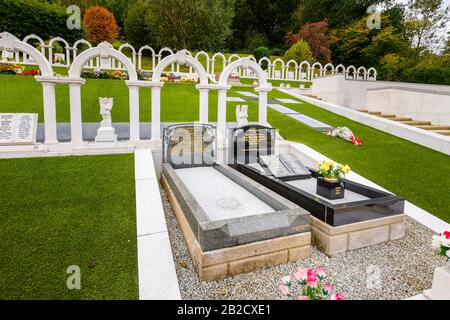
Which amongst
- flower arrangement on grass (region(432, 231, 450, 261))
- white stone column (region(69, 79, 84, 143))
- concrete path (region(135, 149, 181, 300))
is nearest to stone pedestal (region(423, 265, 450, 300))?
flower arrangement on grass (region(432, 231, 450, 261))

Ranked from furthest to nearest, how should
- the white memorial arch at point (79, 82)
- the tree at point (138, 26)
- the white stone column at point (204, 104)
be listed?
the tree at point (138, 26)
the white stone column at point (204, 104)
the white memorial arch at point (79, 82)

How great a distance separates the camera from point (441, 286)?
11.0 feet

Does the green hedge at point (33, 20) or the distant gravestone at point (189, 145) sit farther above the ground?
the green hedge at point (33, 20)

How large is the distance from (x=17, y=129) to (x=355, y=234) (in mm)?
7858

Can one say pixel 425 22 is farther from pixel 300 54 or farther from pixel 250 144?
pixel 250 144

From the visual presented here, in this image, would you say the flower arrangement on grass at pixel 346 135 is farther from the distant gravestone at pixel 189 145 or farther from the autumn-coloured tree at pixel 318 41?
the autumn-coloured tree at pixel 318 41

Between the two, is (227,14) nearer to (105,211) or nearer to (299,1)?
(299,1)

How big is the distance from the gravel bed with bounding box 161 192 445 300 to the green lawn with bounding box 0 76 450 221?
1.92m

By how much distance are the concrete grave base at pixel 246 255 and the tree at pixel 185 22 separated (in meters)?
28.1

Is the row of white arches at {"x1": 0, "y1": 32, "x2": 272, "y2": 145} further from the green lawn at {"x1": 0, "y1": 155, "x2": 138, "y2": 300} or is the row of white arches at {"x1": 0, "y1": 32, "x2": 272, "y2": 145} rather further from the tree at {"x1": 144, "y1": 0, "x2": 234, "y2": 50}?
the tree at {"x1": 144, "y1": 0, "x2": 234, "y2": 50}

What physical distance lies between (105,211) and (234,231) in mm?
2401

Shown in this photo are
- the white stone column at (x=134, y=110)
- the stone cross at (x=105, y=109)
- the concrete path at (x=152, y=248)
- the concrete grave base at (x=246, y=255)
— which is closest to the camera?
the concrete path at (x=152, y=248)

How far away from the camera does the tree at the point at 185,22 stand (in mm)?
28594

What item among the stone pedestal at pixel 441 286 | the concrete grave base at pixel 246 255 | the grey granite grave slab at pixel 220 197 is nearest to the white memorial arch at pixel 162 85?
the grey granite grave slab at pixel 220 197
